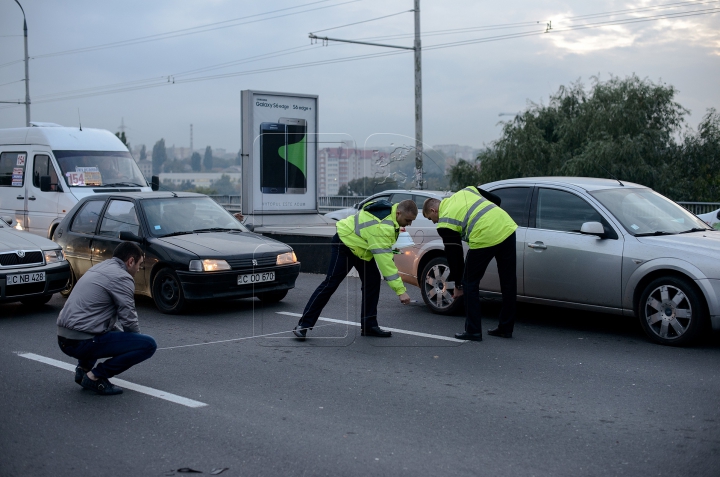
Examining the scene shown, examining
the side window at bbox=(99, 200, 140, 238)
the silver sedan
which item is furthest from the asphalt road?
the side window at bbox=(99, 200, 140, 238)

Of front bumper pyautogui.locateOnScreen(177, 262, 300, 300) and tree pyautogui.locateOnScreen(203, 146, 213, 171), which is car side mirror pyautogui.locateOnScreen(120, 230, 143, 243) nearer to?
front bumper pyautogui.locateOnScreen(177, 262, 300, 300)

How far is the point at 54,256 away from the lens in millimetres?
10102

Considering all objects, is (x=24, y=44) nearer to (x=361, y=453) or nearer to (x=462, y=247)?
(x=462, y=247)

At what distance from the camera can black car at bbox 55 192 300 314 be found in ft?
30.9

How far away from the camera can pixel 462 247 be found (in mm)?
8883

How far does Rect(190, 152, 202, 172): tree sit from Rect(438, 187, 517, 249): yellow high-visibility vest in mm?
16766

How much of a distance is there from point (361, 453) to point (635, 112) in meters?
27.5

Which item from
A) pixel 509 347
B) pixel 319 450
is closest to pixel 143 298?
pixel 509 347

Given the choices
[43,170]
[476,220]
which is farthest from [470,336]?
[43,170]

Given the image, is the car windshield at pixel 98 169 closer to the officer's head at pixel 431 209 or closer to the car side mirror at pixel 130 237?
the car side mirror at pixel 130 237

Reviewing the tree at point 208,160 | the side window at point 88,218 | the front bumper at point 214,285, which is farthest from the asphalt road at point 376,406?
the tree at point 208,160

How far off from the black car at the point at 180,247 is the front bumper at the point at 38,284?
622mm

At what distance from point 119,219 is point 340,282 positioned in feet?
13.8

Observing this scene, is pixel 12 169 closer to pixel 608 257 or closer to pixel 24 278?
pixel 24 278
